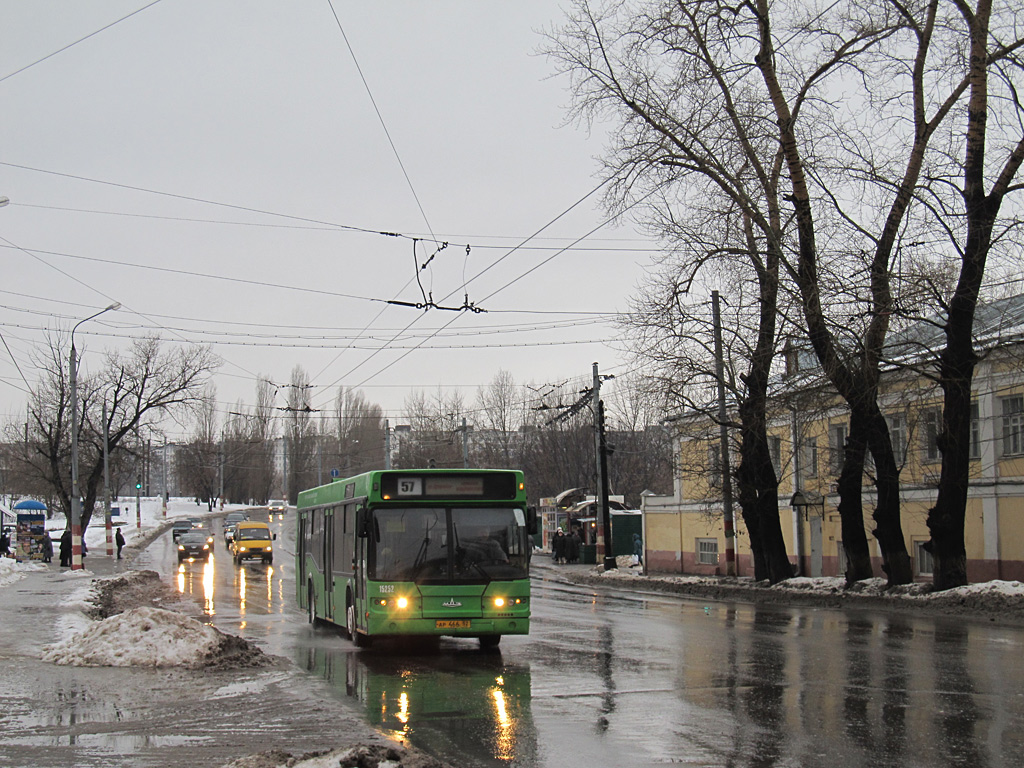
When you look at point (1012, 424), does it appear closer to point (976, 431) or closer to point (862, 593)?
point (976, 431)

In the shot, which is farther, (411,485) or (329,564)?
(329,564)

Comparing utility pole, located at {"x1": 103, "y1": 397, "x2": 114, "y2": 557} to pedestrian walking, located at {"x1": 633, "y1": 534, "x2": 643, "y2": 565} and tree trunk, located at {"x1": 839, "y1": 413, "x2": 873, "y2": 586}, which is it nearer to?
pedestrian walking, located at {"x1": 633, "y1": 534, "x2": 643, "y2": 565}

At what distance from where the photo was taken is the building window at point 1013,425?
26812 mm

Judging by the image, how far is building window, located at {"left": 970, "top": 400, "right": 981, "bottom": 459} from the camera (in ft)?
92.5

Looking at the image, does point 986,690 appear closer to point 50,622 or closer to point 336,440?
point 50,622

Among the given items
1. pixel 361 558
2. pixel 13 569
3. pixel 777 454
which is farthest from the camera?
pixel 777 454

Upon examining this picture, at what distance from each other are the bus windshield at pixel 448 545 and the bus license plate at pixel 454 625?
1.73 feet

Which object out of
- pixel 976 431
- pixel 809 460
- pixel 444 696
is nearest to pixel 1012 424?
pixel 976 431

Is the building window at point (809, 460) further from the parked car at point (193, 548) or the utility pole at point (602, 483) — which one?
the parked car at point (193, 548)

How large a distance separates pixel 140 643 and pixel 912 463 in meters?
23.1

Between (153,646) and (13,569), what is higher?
→ (153,646)

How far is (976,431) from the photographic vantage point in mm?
28312

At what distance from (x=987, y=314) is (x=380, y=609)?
22325 mm

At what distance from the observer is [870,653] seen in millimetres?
14242
